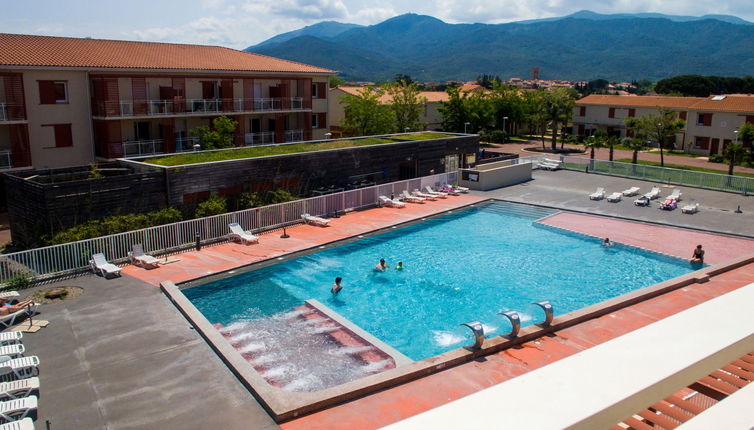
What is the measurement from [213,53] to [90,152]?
42.8 ft

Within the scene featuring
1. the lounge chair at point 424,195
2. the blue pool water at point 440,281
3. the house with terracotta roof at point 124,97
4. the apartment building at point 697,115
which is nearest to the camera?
the blue pool water at point 440,281

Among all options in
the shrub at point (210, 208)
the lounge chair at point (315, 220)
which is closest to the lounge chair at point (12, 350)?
the shrub at point (210, 208)

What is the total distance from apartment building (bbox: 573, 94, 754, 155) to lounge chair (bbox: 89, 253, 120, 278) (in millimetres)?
55982

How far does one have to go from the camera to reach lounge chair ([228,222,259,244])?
2323cm

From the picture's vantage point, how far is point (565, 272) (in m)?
22.4

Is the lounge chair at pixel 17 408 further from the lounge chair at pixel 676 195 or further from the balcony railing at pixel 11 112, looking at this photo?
the lounge chair at pixel 676 195

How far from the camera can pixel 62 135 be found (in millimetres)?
31766

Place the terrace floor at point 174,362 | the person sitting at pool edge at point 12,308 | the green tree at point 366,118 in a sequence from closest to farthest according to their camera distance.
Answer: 1. the terrace floor at point 174,362
2. the person sitting at pool edge at point 12,308
3. the green tree at point 366,118

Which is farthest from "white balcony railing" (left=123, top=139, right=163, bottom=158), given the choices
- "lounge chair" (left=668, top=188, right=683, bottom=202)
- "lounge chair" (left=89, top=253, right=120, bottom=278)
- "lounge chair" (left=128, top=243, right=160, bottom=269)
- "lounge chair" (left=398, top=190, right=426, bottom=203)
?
"lounge chair" (left=668, top=188, right=683, bottom=202)

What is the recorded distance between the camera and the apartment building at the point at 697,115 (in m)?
58.2

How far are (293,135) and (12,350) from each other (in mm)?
31837

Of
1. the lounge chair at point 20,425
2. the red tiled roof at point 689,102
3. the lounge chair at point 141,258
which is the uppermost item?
the red tiled roof at point 689,102

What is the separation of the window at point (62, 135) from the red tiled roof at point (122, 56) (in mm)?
3401

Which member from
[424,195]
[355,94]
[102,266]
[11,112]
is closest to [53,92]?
[11,112]
